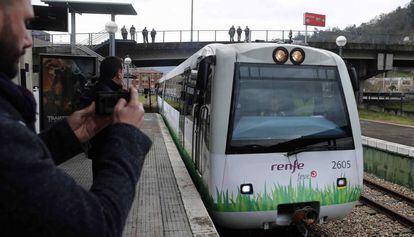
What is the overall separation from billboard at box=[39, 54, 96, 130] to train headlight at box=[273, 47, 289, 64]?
4.30 m

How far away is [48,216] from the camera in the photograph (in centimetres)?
105

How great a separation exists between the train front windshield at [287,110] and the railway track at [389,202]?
8.22 feet

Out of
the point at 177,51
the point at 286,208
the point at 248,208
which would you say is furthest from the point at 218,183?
the point at 177,51

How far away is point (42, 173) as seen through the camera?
3.45 feet

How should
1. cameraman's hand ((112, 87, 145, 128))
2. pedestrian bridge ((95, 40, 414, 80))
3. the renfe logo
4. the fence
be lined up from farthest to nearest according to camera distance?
pedestrian bridge ((95, 40, 414, 80)), the fence, the renfe logo, cameraman's hand ((112, 87, 145, 128))

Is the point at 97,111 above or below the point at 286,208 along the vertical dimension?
above

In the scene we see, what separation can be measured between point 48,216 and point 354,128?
16.5 feet

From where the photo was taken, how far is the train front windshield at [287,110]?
5188 mm

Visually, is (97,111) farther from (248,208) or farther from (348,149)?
(348,149)

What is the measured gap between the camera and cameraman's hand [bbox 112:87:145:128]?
1.40 metres

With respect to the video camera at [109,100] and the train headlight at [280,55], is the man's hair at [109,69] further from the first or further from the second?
the video camera at [109,100]

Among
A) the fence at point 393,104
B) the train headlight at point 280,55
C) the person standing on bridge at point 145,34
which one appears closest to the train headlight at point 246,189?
the train headlight at point 280,55

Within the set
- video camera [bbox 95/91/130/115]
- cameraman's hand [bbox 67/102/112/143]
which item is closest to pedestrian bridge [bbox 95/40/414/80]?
cameraman's hand [bbox 67/102/112/143]

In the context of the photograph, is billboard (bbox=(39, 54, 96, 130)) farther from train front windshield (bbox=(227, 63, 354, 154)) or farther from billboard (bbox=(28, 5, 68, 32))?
train front windshield (bbox=(227, 63, 354, 154))
